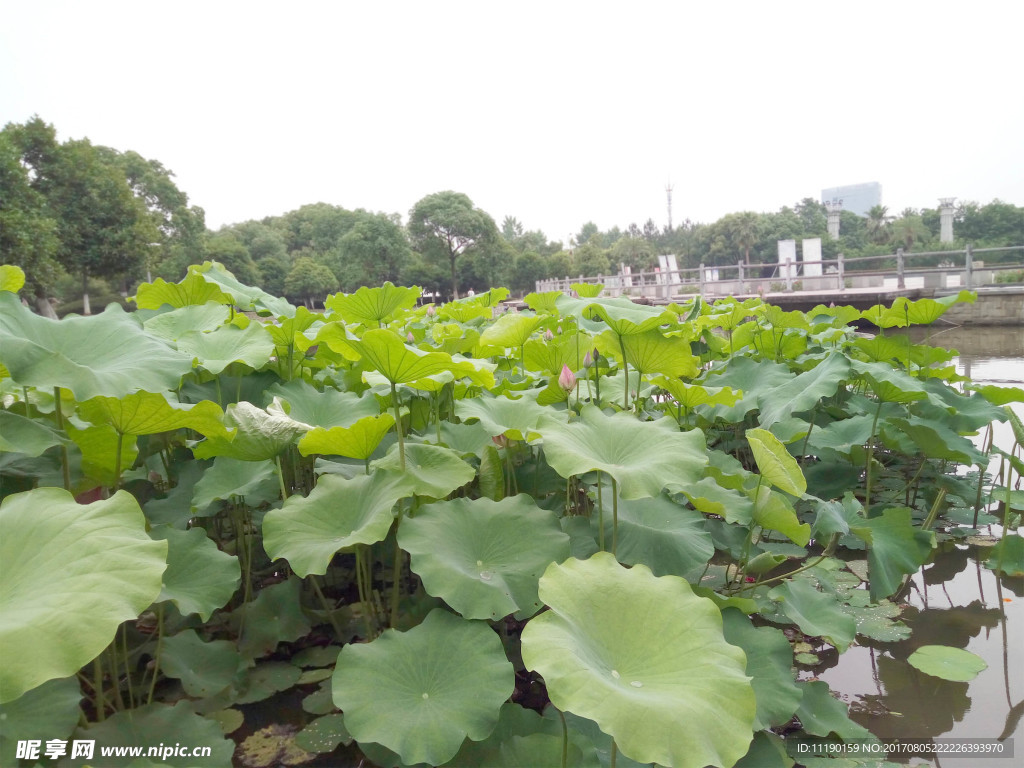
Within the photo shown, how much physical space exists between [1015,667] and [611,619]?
1318mm

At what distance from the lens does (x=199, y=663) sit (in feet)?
4.13

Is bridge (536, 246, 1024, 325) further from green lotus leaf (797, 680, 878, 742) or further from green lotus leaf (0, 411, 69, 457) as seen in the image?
green lotus leaf (0, 411, 69, 457)

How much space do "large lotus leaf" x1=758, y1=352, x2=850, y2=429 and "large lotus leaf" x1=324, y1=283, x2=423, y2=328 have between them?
1273 mm

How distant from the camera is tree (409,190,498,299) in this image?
124ft

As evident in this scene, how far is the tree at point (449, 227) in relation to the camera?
124 ft

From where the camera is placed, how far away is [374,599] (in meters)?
1.56

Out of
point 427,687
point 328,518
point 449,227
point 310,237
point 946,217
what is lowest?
point 427,687

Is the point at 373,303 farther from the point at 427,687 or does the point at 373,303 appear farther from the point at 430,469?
the point at 427,687

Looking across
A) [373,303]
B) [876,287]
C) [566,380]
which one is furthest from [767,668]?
[876,287]

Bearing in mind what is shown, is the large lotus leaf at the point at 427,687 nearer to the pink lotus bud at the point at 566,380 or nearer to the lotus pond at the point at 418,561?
the lotus pond at the point at 418,561

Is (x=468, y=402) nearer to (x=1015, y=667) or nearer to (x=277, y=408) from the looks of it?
(x=277, y=408)

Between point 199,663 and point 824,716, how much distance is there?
1.30 m

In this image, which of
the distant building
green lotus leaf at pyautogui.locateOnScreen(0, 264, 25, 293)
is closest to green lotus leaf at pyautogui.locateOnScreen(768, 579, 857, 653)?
green lotus leaf at pyautogui.locateOnScreen(0, 264, 25, 293)

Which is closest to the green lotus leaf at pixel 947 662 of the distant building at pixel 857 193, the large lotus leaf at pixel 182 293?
the large lotus leaf at pixel 182 293
